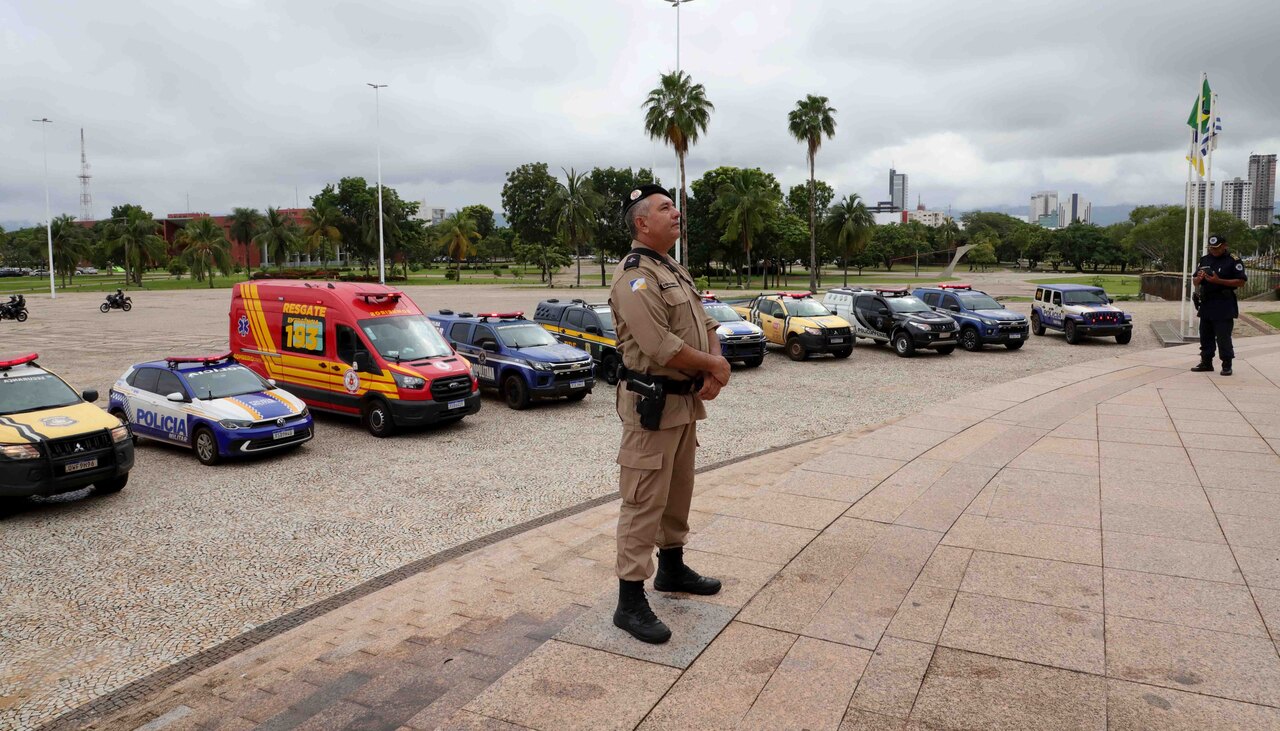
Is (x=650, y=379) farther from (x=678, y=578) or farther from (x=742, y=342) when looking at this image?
(x=742, y=342)

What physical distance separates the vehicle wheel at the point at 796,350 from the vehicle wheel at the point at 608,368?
5.76 m

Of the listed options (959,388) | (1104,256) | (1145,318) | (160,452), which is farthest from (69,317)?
(1104,256)

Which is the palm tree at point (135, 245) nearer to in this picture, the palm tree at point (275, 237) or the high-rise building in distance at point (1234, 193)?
the palm tree at point (275, 237)

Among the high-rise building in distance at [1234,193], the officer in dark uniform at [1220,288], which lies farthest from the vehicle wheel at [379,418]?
the high-rise building in distance at [1234,193]

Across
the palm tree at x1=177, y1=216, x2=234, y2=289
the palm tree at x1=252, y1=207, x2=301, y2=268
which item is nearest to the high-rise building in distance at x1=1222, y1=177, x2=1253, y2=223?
the palm tree at x1=252, y1=207, x2=301, y2=268

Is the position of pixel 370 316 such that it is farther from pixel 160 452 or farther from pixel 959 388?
pixel 959 388

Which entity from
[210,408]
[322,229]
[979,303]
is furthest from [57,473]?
[322,229]

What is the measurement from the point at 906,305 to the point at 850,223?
44823 mm

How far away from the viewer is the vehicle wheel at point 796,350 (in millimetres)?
20953

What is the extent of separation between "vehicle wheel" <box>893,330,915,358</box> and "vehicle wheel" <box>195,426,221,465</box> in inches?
646

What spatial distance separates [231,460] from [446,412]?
295cm

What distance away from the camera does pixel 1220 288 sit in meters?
13.0

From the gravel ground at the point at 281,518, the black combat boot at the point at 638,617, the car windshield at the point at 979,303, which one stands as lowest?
the gravel ground at the point at 281,518

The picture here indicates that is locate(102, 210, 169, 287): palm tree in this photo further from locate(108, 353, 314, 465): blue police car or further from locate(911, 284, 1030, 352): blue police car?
locate(911, 284, 1030, 352): blue police car
